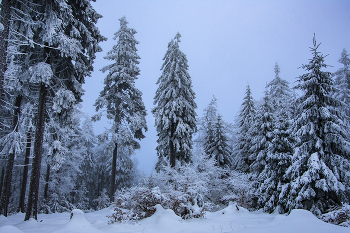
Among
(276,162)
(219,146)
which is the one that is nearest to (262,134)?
(276,162)

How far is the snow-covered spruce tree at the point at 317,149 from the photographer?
9.77 metres

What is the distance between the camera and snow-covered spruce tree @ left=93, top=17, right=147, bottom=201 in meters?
16.7

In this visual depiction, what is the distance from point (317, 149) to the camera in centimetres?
1054

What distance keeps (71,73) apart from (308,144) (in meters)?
12.8

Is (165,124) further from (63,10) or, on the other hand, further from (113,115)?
(63,10)

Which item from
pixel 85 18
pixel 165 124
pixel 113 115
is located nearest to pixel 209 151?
pixel 165 124

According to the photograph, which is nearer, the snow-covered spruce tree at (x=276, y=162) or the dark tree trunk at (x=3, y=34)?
the dark tree trunk at (x=3, y=34)

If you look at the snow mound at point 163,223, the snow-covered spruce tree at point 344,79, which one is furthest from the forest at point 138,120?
the snow mound at point 163,223

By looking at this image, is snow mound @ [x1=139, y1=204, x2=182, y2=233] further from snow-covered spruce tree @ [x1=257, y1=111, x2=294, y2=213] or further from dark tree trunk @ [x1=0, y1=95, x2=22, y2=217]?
snow-covered spruce tree @ [x1=257, y1=111, x2=294, y2=213]

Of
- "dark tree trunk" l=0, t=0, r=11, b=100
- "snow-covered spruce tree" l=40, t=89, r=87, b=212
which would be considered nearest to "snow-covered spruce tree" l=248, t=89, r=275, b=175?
"snow-covered spruce tree" l=40, t=89, r=87, b=212

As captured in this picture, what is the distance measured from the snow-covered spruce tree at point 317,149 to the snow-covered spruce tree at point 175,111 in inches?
324

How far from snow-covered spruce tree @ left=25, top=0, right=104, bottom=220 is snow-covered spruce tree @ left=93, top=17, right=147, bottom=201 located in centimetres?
595

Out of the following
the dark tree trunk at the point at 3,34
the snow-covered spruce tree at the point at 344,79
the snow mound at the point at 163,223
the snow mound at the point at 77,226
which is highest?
the snow-covered spruce tree at the point at 344,79

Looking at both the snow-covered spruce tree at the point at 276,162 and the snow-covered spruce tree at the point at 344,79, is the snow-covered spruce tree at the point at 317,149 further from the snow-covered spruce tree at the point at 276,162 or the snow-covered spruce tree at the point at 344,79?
the snow-covered spruce tree at the point at 344,79
